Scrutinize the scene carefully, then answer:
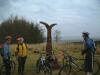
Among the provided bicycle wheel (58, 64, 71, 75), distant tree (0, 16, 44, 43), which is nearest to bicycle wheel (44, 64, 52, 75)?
bicycle wheel (58, 64, 71, 75)

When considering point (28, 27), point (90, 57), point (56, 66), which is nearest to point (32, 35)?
point (28, 27)

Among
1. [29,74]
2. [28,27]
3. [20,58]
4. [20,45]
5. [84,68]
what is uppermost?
[28,27]

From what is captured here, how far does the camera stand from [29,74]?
23.7 ft

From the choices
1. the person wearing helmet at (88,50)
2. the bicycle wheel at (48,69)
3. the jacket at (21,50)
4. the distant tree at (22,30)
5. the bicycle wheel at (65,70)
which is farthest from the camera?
the distant tree at (22,30)

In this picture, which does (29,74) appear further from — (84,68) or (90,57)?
(90,57)

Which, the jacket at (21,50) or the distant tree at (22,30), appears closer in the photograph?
the jacket at (21,50)

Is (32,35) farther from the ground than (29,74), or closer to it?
farther from the ground

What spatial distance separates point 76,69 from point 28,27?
3401cm

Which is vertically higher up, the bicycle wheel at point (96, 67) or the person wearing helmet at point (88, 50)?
the person wearing helmet at point (88, 50)

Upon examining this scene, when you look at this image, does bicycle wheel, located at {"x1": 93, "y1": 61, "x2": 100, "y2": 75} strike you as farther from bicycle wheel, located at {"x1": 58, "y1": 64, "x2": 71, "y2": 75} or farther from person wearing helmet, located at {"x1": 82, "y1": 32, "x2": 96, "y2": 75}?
bicycle wheel, located at {"x1": 58, "y1": 64, "x2": 71, "y2": 75}

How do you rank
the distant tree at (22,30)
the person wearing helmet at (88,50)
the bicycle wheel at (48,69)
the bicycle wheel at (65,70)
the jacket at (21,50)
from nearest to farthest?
the person wearing helmet at (88,50) < the bicycle wheel at (65,70) < the jacket at (21,50) < the bicycle wheel at (48,69) < the distant tree at (22,30)

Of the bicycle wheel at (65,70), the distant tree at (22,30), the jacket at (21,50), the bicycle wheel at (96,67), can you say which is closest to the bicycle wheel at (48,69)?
the bicycle wheel at (65,70)

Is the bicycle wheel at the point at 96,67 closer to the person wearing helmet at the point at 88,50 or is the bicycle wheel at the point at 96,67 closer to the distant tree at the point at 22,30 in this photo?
the person wearing helmet at the point at 88,50

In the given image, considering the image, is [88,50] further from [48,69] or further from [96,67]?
[48,69]
